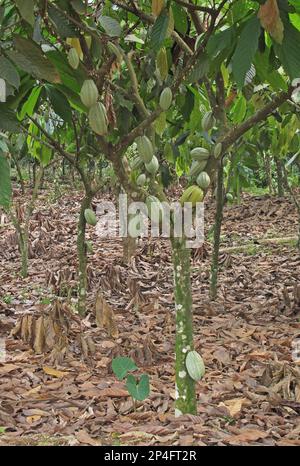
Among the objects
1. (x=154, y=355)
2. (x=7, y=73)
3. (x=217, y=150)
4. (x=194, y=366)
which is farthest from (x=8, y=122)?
(x=154, y=355)

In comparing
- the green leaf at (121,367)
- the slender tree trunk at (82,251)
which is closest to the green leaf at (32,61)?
the green leaf at (121,367)

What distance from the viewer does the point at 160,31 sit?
1159 mm

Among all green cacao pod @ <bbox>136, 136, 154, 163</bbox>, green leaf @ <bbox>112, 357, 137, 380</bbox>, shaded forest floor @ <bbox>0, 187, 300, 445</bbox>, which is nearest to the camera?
green cacao pod @ <bbox>136, 136, 154, 163</bbox>

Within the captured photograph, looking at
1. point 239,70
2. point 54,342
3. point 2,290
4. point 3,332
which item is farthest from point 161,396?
point 2,290

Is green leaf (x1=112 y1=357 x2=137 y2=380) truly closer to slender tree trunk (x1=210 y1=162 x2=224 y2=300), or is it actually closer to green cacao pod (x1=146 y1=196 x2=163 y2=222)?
green cacao pod (x1=146 y1=196 x2=163 y2=222)

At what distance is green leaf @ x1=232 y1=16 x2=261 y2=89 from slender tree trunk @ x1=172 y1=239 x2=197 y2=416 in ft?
1.88

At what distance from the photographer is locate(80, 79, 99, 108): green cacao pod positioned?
1.32 meters

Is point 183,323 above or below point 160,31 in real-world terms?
below

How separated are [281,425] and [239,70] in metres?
1.02

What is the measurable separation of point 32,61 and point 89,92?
0.20 m

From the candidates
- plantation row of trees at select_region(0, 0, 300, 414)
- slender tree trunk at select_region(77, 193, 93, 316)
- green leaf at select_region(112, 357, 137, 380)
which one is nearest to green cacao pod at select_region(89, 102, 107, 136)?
plantation row of trees at select_region(0, 0, 300, 414)

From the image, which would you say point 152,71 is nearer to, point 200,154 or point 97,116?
point 200,154

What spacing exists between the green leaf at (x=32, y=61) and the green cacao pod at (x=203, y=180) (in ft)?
1.60

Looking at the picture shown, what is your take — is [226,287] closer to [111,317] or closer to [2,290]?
[111,317]
